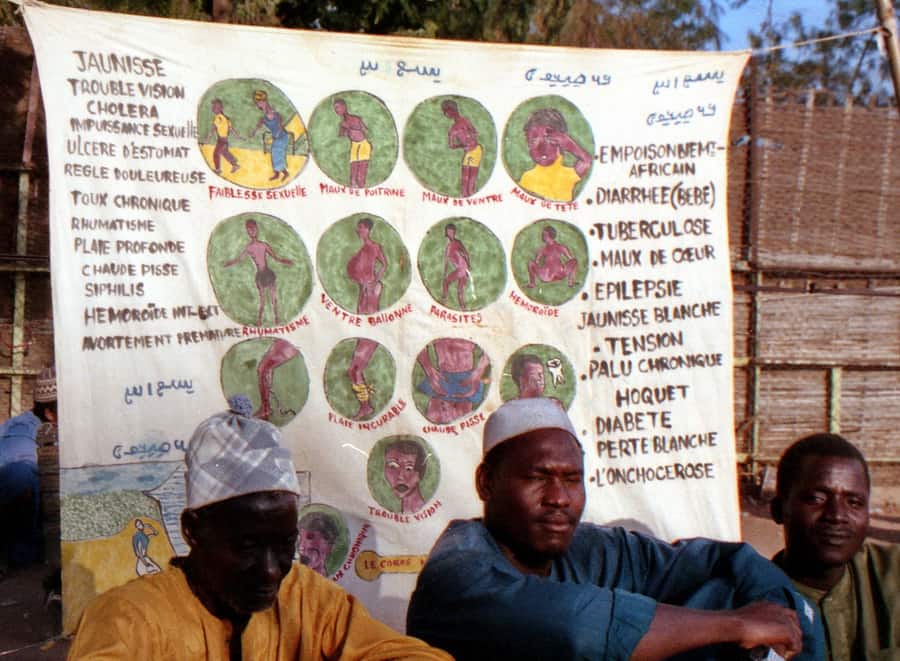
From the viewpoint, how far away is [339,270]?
11.7 ft

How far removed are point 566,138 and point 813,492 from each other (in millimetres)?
1760

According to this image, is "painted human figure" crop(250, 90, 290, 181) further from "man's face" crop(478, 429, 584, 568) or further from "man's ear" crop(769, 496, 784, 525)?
"man's ear" crop(769, 496, 784, 525)

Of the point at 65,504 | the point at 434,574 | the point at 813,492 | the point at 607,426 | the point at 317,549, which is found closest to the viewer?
the point at 434,574

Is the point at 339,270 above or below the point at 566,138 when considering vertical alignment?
below

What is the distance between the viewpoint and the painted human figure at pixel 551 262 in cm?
374

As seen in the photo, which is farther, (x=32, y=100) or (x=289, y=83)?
(x=32, y=100)

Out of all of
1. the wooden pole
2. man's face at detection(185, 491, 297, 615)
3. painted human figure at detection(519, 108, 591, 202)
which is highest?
the wooden pole

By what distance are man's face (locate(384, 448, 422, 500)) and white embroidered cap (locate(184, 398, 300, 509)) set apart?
1.66 metres

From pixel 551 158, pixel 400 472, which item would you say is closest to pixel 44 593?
pixel 400 472

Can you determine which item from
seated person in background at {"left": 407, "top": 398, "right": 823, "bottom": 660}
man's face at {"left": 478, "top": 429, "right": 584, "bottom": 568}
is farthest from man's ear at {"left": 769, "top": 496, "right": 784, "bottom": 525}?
man's face at {"left": 478, "top": 429, "right": 584, "bottom": 568}

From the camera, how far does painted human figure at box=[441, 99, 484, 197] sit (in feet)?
12.2

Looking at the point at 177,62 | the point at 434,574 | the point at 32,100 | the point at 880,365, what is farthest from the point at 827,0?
the point at 434,574

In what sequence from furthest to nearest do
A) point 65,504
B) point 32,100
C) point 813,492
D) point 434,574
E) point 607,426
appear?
1. point 32,100
2. point 607,426
3. point 65,504
4. point 813,492
5. point 434,574

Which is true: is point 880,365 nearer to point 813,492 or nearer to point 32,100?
point 813,492
